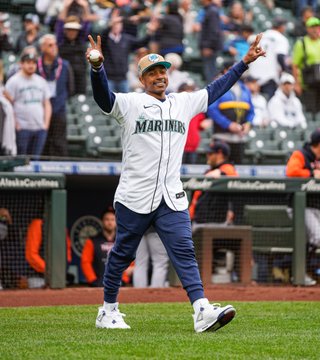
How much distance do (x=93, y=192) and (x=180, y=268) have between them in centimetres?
695

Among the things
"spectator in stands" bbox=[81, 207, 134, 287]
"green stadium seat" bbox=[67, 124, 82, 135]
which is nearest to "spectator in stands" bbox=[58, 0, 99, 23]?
"green stadium seat" bbox=[67, 124, 82, 135]

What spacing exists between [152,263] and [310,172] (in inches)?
82.4

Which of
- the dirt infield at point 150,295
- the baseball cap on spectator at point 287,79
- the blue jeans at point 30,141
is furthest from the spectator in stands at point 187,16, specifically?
the dirt infield at point 150,295

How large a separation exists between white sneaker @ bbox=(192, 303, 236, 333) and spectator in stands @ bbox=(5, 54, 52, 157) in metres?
6.64

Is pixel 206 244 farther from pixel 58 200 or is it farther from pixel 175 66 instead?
pixel 175 66

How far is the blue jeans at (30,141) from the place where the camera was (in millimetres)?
12555

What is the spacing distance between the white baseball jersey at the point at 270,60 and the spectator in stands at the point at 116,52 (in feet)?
7.35

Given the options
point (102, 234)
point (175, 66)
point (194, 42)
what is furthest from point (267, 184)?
point (194, 42)

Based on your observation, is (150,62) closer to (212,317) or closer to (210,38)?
(212,317)

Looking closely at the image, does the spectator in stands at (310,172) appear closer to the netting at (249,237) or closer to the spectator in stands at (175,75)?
the netting at (249,237)

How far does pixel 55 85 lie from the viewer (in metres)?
13.2

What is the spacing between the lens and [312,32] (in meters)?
16.1

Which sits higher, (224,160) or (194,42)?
(194,42)

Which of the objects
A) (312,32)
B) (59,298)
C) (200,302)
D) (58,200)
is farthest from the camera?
(312,32)
